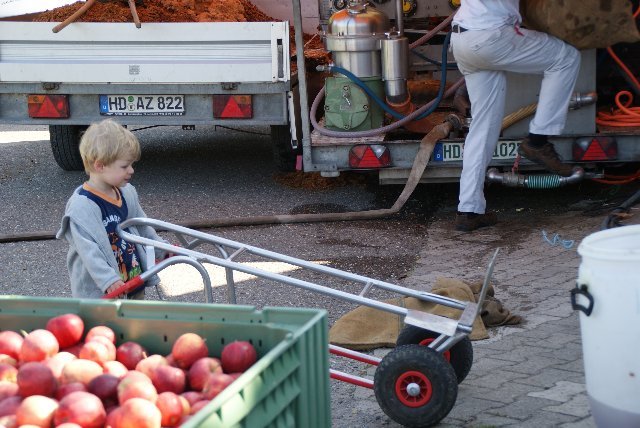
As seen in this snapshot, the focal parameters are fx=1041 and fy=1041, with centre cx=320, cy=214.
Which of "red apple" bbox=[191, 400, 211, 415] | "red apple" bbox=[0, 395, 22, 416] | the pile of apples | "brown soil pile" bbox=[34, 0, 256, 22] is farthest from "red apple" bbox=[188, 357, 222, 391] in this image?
"brown soil pile" bbox=[34, 0, 256, 22]

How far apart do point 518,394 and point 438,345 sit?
50 cm

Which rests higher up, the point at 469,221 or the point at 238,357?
the point at 238,357

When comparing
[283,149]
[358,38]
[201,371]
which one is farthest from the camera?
[283,149]

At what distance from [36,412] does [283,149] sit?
658cm

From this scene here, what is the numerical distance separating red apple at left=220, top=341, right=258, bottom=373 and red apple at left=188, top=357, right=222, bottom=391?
3 cm

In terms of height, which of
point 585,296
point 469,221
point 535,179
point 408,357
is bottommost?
point 469,221

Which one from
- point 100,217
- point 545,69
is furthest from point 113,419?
point 545,69

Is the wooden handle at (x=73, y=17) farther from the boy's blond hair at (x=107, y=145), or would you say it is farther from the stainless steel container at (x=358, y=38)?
the boy's blond hair at (x=107, y=145)

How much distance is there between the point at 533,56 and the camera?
Result: 6.91 meters

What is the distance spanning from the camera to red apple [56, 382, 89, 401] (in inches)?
109

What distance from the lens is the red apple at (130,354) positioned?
3.02m

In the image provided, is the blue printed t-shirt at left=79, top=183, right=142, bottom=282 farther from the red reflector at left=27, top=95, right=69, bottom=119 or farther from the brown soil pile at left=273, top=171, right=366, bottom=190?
the brown soil pile at left=273, top=171, right=366, bottom=190

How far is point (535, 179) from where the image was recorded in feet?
24.0

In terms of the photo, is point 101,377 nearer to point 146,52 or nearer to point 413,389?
point 413,389
